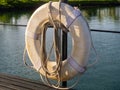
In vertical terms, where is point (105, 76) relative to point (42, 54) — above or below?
below

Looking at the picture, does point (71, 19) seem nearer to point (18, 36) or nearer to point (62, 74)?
point (62, 74)

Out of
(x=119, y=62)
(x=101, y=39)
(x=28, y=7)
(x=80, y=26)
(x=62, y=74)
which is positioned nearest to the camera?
(x=80, y=26)

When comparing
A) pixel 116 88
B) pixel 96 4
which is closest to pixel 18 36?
pixel 116 88

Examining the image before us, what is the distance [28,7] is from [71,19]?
28782 mm

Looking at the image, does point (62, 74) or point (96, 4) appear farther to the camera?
point (96, 4)

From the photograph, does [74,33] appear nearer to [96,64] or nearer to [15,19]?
[96,64]

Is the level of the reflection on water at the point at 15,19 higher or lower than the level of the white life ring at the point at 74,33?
higher

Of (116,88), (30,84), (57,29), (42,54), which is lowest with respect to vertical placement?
(116,88)

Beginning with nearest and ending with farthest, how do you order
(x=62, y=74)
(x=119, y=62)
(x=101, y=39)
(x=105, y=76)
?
1. (x=62, y=74)
2. (x=105, y=76)
3. (x=119, y=62)
4. (x=101, y=39)

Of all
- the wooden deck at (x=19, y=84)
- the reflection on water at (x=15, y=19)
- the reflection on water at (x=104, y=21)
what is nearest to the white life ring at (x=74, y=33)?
the wooden deck at (x=19, y=84)

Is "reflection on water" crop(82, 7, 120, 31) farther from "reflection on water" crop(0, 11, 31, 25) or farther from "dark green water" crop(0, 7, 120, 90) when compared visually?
"reflection on water" crop(0, 11, 31, 25)

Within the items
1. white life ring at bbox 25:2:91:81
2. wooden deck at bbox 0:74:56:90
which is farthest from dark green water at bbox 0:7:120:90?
white life ring at bbox 25:2:91:81

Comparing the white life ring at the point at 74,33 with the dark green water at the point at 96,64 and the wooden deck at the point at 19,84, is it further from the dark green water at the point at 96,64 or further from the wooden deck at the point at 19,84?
the dark green water at the point at 96,64

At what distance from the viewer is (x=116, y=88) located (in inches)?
211
